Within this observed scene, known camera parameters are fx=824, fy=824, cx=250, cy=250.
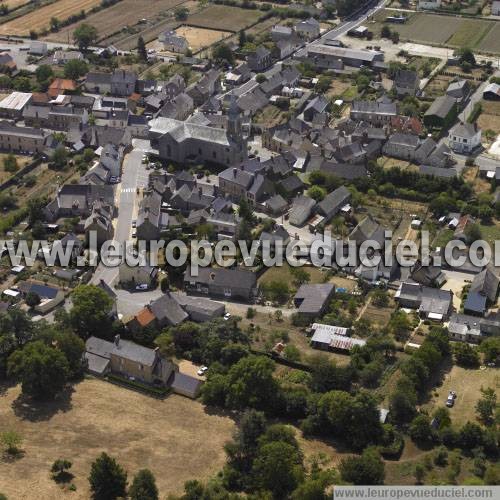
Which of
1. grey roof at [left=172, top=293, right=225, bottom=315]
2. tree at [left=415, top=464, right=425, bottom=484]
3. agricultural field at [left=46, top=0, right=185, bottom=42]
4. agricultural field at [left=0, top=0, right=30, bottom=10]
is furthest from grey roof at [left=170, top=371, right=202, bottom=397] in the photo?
agricultural field at [left=0, top=0, right=30, bottom=10]

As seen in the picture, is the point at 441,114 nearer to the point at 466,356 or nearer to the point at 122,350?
the point at 466,356

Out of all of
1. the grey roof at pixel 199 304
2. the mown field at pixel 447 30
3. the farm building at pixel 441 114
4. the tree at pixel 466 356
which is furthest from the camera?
the mown field at pixel 447 30

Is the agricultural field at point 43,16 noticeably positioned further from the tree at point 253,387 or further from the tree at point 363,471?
the tree at point 363,471

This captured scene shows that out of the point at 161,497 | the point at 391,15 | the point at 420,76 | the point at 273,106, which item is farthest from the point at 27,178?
the point at 391,15

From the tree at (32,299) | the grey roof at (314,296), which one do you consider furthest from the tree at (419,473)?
the tree at (32,299)

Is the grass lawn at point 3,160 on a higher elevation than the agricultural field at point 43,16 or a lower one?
higher

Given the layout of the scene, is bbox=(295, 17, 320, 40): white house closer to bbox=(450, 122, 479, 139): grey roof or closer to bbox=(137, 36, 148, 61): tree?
bbox=(137, 36, 148, 61): tree
